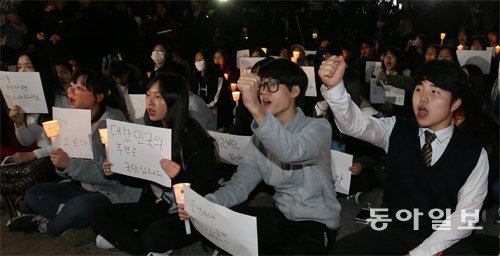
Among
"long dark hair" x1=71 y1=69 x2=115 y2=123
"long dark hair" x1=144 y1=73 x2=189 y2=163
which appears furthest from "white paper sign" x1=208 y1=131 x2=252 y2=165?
"long dark hair" x1=71 y1=69 x2=115 y2=123

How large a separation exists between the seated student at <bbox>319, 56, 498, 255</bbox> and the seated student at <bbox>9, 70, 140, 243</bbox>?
194 centimetres

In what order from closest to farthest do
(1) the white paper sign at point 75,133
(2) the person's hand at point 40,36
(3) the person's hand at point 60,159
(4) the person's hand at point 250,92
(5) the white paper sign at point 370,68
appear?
1. (4) the person's hand at point 250,92
2. (3) the person's hand at point 60,159
3. (1) the white paper sign at point 75,133
4. (5) the white paper sign at point 370,68
5. (2) the person's hand at point 40,36

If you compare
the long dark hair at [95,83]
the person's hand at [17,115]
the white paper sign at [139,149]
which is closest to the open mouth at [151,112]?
the white paper sign at [139,149]

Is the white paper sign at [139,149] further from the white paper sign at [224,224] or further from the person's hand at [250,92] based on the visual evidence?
the person's hand at [250,92]

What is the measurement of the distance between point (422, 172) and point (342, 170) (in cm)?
117

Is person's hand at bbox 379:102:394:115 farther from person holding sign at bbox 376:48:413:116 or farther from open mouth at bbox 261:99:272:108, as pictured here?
open mouth at bbox 261:99:272:108

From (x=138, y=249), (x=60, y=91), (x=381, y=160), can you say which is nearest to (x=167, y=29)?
(x=60, y=91)

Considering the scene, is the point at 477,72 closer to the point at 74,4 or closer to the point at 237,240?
the point at 237,240

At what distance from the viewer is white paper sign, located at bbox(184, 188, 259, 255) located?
2.66m

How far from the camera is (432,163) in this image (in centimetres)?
279

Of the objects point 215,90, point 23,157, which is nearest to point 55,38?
point 215,90

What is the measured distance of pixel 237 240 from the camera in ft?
9.11

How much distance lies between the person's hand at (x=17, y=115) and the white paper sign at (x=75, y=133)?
69cm

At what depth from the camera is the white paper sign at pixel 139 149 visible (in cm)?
353
